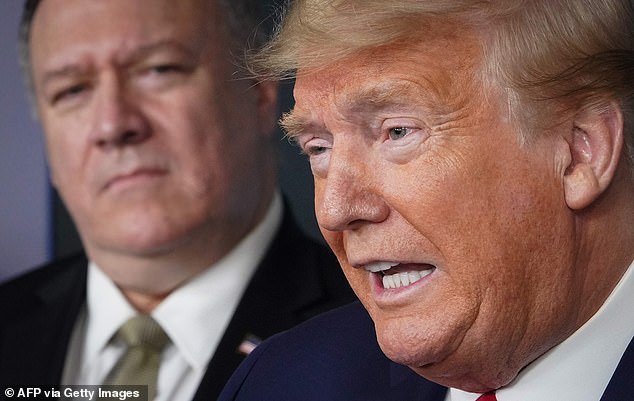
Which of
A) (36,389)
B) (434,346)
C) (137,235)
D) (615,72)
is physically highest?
(615,72)

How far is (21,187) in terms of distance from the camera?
2.51 metres

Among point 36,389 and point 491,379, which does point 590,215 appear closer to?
point 491,379

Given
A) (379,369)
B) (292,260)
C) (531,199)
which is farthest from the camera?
(292,260)

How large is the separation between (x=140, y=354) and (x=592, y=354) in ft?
3.37

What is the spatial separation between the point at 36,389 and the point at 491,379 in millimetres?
1106

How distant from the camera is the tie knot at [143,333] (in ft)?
7.16

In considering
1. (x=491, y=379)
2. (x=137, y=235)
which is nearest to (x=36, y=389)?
(x=137, y=235)

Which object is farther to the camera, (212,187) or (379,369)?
(212,187)

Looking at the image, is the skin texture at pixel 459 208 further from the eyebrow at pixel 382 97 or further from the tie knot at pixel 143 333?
the tie knot at pixel 143 333

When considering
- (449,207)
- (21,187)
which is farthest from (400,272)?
(21,187)

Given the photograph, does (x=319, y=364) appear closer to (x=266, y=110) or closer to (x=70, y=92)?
(x=266, y=110)

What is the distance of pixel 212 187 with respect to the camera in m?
2.15

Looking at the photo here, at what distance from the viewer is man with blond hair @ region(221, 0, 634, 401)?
1385mm

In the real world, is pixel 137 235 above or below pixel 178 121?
below
